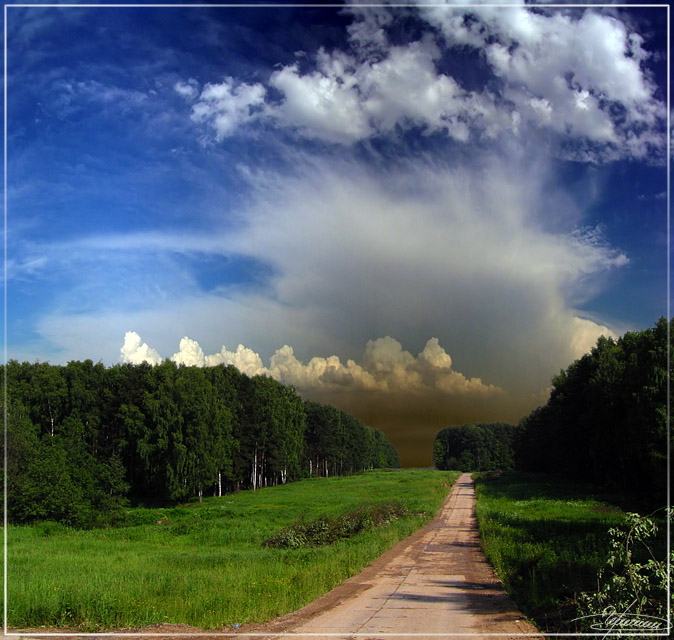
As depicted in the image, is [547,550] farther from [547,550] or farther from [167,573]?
[167,573]

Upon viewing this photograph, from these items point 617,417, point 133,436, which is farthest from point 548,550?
point 133,436

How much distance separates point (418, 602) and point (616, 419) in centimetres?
4754

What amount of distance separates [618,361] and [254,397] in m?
50.9

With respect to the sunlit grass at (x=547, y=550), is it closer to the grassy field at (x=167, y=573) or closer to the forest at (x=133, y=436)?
the grassy field at (x=167, y=573)

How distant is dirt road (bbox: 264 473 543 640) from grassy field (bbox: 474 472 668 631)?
55 centimetres

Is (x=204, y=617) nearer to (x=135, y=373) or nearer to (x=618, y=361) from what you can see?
(x=618, y=361)

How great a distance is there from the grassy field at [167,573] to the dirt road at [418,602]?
0.89 metres

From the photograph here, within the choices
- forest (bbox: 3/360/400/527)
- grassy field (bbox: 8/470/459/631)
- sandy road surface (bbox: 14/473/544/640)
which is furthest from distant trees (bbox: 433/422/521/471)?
sandy road surface (bbox: 14/473/544/640)

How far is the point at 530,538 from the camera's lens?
83.4 feet

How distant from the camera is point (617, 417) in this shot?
54031mm

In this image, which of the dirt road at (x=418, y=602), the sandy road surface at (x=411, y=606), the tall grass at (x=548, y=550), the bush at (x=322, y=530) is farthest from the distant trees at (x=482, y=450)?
the sandy road surface at (x=411, y=606)

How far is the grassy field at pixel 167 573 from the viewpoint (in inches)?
519

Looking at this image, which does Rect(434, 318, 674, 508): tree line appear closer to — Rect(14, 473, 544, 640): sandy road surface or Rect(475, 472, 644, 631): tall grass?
Rect(475, 472, 644, 631): tall grass

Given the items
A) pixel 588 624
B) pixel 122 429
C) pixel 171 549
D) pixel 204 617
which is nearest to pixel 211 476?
pixel 122 429
